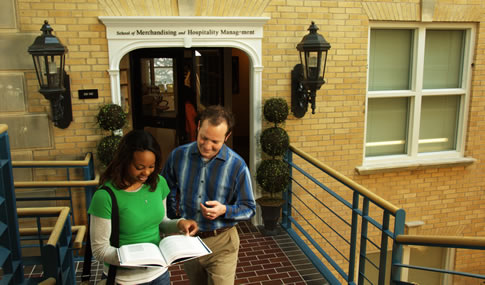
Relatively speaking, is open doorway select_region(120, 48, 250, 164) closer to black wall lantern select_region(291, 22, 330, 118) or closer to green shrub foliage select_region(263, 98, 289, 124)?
green shrub foliage select_region(263, 98, 289, 124)

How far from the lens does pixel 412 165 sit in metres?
6.01

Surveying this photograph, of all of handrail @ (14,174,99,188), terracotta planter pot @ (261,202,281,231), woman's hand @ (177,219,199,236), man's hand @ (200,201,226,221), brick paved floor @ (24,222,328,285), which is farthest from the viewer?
terracotta planter pot @ (261,202,281,231)

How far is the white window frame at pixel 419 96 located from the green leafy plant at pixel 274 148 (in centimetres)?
128

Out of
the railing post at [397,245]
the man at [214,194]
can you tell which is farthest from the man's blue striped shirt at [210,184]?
the railing post at [397,245]

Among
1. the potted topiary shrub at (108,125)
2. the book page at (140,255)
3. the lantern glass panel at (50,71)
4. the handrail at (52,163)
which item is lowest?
the handrail at (52,163)

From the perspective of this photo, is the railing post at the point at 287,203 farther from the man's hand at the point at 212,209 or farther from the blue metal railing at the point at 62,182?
the man's hand at the point at 212,209

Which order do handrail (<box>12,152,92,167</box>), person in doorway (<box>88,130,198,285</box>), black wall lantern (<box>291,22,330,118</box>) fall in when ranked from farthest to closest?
black wall lantern (<box>291,22,330,118</box>)
handrail (<box>12,152,92,167</box>)
person in doorway (<box>88,130,198,285</box>)

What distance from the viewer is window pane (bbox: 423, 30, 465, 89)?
6.02 metres

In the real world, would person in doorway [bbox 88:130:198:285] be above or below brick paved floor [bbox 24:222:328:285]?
above

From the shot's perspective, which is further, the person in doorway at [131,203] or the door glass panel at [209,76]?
the door glass panel at [209,76]

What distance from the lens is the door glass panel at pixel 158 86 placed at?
6.78m

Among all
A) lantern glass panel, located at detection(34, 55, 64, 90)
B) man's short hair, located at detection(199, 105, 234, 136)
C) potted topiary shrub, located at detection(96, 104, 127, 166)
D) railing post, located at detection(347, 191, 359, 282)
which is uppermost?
lantern glass panel, located at detection(34, 55, 64, 90)

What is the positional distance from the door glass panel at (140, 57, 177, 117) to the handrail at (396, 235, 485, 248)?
466cm

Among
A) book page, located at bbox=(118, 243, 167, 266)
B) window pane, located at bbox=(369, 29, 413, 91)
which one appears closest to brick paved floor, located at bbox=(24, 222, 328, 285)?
book page, located at bbox=(118, 243, 167, 266)
